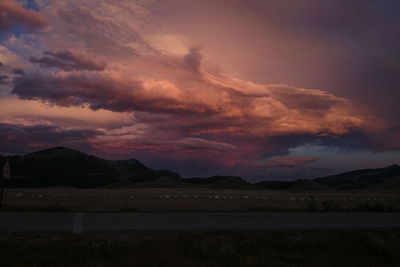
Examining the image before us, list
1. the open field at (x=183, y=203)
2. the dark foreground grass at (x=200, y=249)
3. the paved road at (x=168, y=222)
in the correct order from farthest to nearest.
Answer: the open field at (x=183, y=203) < the paved road at (x=168, y=222) < the dark foreground grass at (x=200, y=249)

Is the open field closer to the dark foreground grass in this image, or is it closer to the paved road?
the paved road

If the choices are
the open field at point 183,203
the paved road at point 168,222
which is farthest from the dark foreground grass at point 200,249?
the open field at point 183,203

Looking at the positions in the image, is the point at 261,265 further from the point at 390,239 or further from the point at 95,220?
the point at 95,220

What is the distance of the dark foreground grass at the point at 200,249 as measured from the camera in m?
11.2

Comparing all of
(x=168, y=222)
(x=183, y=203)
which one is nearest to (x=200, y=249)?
(x=168, y=222)

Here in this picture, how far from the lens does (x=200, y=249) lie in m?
12.4

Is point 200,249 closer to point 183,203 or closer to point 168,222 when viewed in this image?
point 168,222

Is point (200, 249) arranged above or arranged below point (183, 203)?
above

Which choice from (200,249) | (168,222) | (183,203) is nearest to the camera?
(200,249)

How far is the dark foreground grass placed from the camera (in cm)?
1121

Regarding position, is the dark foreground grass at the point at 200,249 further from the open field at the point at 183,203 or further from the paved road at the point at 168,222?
the open field at the point at 183,203

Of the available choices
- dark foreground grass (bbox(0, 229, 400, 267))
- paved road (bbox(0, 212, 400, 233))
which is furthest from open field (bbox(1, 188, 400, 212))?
dark foreground grass (bbox(0, 229, 400, 267))

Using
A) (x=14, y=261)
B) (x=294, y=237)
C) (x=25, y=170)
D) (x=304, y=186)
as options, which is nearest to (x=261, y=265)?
(x=294, y=237)

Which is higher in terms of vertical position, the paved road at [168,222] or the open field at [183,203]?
the paved road at [168,222]
